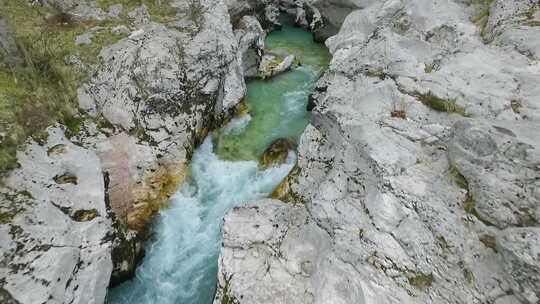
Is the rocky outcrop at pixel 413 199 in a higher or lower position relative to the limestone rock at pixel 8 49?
lower

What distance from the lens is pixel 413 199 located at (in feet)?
27.8

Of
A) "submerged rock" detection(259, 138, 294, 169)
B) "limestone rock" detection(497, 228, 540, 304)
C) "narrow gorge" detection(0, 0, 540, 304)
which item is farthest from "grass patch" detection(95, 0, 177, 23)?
"limestone rock" detection(497, 228, 540, 304)

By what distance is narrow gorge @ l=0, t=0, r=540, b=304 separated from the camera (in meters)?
7.85

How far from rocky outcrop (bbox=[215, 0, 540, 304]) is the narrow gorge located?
5 cm

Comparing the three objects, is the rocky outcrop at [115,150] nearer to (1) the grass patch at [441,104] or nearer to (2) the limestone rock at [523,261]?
(1) the grass patch at [441,104]

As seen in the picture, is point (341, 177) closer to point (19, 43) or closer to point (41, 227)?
point (41, 227)

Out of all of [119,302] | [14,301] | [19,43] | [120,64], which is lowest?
[119,302]

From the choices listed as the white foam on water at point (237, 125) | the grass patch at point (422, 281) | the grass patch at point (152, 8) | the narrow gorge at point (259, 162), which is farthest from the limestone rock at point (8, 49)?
the grass patch at point (422, 281)

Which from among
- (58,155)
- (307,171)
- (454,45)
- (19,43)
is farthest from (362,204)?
(19,43)

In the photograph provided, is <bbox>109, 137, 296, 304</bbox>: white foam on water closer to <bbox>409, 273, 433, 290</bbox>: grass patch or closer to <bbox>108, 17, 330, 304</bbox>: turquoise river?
<bbox>108, 17, 330, 304</bbox>: turquoise river

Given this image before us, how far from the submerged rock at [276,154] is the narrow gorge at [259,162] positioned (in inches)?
2.7

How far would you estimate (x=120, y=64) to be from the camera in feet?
46.3

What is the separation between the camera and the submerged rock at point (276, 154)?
15047 millimetres

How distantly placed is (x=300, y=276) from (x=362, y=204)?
8.90ft
